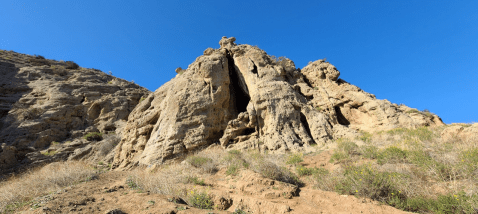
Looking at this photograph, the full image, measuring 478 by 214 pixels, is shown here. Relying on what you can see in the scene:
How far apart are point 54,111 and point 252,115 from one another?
639 inches

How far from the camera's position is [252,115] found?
11.7 metres

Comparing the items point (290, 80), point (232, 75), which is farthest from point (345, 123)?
point (232, 75)

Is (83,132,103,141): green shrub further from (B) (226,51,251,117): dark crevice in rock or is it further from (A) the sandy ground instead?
(A) the sandy ground

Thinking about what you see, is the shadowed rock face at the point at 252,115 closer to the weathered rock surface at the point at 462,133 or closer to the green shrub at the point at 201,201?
the weathered rock surface at the point at 462,133

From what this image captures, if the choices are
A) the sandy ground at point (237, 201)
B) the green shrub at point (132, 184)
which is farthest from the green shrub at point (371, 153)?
the green shrub at point (132, 184)

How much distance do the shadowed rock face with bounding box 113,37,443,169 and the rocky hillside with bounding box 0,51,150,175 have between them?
535cm

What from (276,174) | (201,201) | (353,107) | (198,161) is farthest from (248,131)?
(201,201)

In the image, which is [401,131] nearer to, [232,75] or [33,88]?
[232,75]

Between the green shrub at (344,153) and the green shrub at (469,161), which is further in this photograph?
the green shrub at (344,153)

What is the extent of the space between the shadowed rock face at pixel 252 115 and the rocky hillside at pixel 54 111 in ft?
17.6

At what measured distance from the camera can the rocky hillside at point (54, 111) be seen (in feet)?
47.4

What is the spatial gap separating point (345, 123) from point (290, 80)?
4481 mm

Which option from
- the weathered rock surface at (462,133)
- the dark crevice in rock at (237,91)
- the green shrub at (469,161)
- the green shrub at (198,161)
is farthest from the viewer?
the dark crevice in rock at (237,91)

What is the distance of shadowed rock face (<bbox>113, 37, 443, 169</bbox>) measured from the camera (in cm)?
1065
